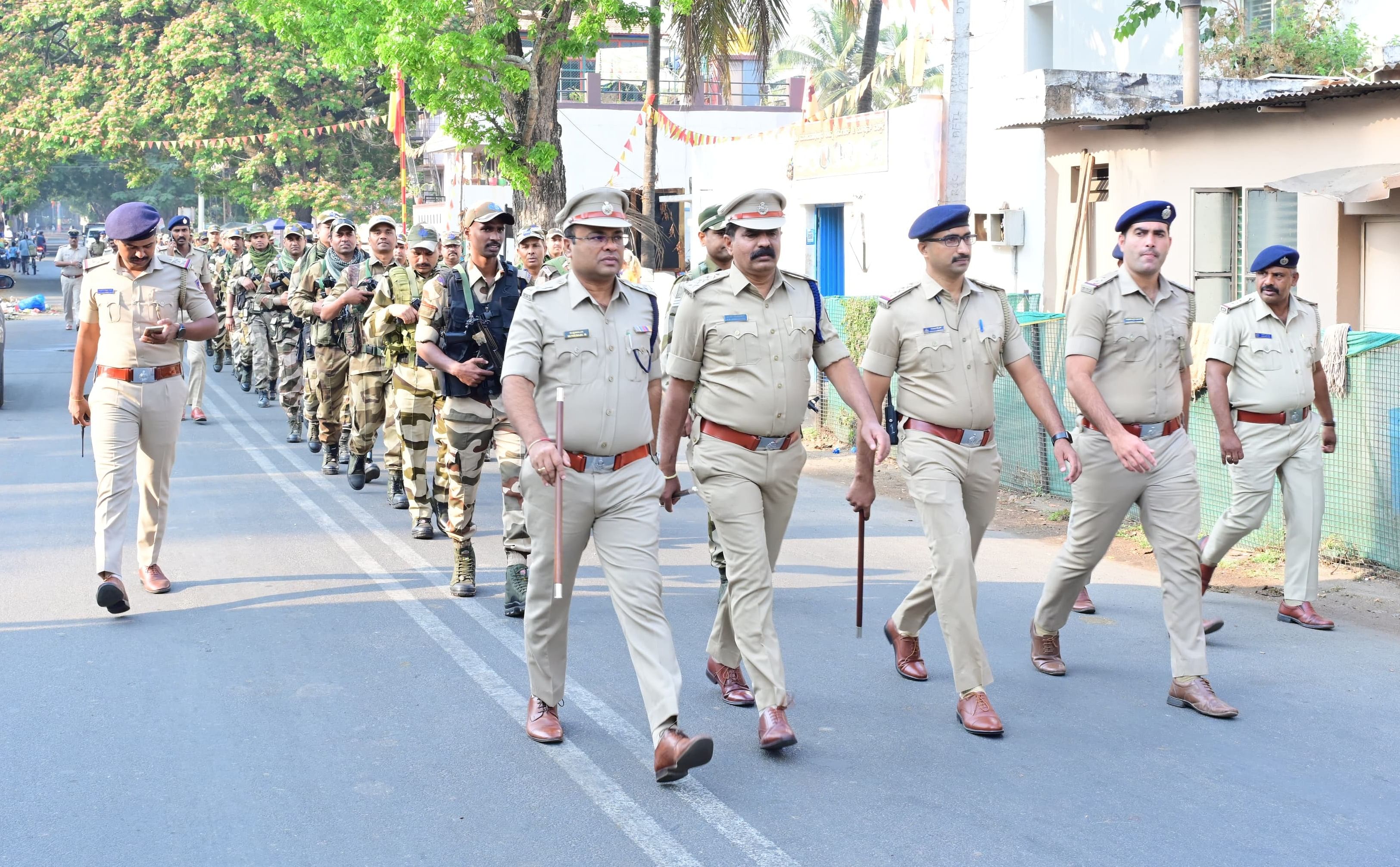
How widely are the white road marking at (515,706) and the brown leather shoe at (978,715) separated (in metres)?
1.45

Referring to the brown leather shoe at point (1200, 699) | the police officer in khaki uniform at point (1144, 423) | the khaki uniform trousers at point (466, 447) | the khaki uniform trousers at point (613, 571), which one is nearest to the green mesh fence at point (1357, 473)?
the police officer in khaki uniform at point (1144, 423)

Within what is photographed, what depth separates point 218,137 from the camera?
42.3 m

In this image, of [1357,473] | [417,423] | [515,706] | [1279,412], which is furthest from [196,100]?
[515,706]

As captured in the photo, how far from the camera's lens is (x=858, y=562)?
6.34 m

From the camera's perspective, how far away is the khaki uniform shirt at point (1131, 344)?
6.41 m

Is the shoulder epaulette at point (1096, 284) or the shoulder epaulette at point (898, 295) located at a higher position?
the shoulder epaulette at point (1096, 284)

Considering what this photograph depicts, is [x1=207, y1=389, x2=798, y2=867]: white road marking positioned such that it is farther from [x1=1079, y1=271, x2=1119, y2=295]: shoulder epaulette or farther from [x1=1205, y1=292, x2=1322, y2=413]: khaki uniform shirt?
[x1=1205, y1=292, x2=1322, y2=413]: khaki uniform shirt

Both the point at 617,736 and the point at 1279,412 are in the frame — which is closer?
the point at 617,736

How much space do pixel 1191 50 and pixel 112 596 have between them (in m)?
10.9

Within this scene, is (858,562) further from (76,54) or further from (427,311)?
(76,54)

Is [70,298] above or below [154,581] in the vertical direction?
above

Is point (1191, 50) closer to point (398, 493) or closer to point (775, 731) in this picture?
point (398, 493)

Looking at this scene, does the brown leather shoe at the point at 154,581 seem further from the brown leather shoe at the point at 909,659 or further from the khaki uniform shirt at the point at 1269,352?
the khaki uniform shirt at the point at 1269,352

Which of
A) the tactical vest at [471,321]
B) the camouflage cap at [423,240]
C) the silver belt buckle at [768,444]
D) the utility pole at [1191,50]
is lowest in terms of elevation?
the silver belt buckle at [768,444]
